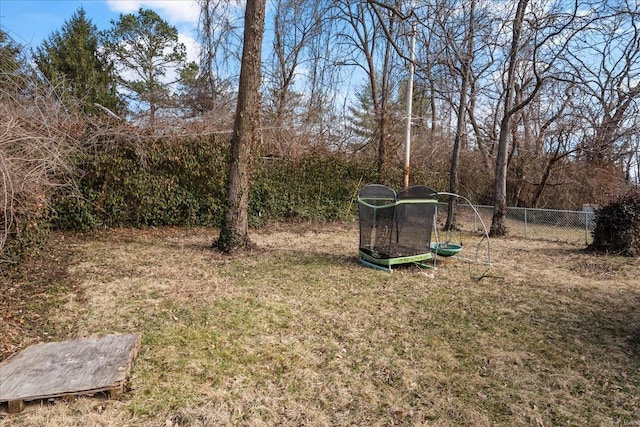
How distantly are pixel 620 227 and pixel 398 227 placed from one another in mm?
4858

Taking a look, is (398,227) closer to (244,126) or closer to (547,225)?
(244,126)

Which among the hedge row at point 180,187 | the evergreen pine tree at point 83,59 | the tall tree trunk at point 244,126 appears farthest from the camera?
the evergreen pine tree at point 83,59

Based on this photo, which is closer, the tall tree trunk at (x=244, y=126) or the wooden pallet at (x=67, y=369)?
the wooden pallet at (x=67, y=369)

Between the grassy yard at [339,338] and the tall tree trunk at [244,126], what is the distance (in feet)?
2.36

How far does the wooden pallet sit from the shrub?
847cm

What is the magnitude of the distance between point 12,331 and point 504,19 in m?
10.2

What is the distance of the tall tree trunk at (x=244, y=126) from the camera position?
598cm

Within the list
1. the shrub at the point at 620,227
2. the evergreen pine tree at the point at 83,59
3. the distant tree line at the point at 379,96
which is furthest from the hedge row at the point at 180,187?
the evergreen pine tree at the point at 83,59

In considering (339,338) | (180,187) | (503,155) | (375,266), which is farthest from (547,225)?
(180,187)

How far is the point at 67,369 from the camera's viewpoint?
97.2 inches

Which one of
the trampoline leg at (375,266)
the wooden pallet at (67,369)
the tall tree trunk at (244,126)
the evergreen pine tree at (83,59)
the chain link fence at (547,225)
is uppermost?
the evergreen pine tree at (83,59)

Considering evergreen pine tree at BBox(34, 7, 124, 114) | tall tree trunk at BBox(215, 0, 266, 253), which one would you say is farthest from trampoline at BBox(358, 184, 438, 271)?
evergreen pine tree at BBox(34, 7, 124, 114)

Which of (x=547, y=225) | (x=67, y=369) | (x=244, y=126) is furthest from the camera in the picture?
(x=547, y=225)

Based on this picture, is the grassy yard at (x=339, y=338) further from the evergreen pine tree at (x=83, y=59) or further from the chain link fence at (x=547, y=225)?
the evergreen pine tree at (x=83, y=59)
